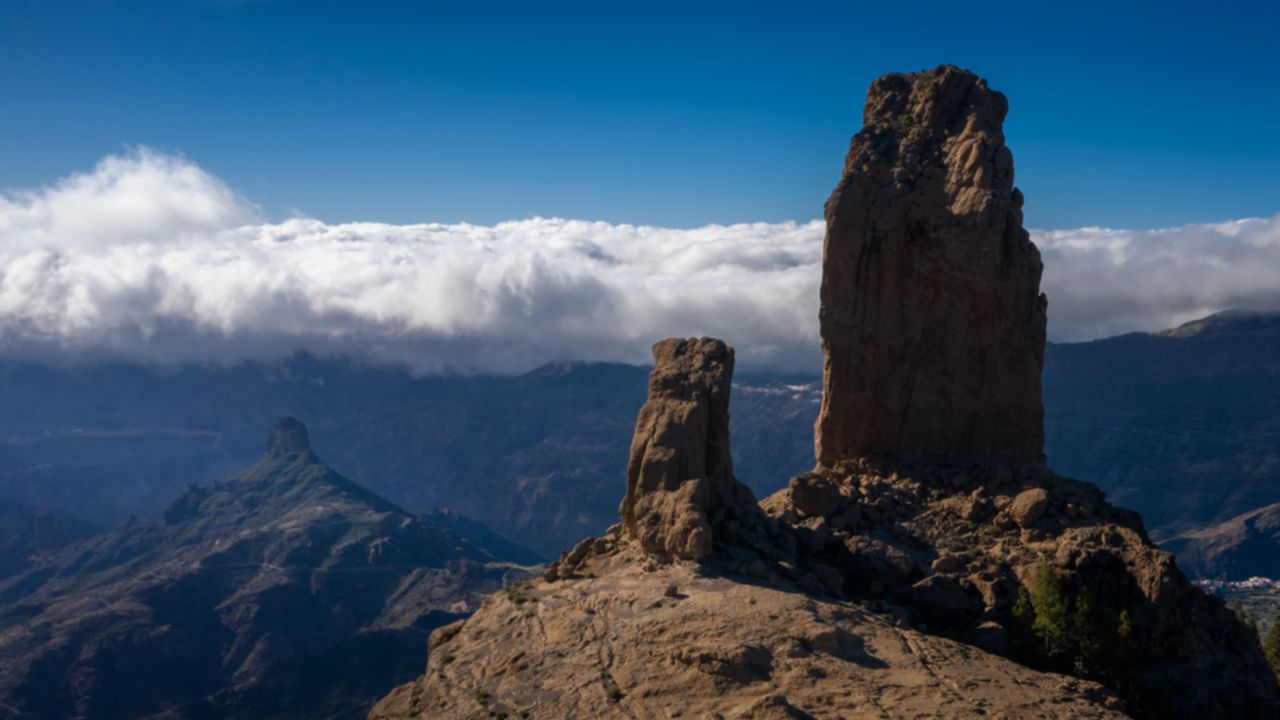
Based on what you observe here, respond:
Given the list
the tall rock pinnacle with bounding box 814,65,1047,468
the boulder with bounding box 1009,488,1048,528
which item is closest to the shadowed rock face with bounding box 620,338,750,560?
the tall rock pinnacle with bounding box 814,65,1047,468

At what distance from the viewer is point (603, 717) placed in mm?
54250

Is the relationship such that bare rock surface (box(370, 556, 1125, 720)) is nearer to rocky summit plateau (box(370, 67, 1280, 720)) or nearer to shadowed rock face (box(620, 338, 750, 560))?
rocky summit plateau (box(370, 67, 1280, 720))

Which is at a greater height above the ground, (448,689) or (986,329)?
(986,329)

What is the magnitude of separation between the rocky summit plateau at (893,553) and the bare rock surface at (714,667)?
0.16m

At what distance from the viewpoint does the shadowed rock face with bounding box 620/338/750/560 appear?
71.9m

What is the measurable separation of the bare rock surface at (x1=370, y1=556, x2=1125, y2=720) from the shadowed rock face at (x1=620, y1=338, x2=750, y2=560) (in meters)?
4.14

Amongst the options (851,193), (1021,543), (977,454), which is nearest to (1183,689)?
(1021,543)

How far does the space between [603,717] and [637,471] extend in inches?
1021

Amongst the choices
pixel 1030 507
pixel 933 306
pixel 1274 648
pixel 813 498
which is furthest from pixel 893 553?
pixel 1274 648

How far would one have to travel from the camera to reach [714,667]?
54688 millimetres

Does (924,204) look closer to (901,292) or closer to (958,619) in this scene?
(901,292)

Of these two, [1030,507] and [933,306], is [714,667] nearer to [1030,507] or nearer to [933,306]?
[1030,507]

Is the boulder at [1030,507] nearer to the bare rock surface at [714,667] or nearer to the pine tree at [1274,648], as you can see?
the bare rock surface at [714,667]

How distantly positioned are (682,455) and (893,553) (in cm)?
1769
